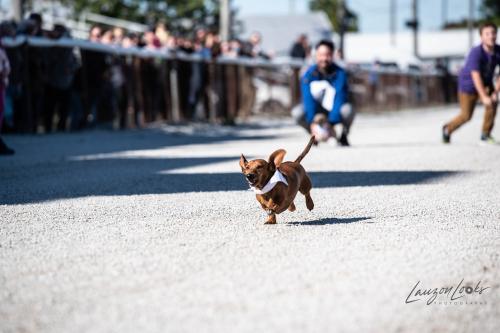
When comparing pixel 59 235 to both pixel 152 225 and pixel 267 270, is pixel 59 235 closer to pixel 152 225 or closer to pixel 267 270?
pixel 152 225

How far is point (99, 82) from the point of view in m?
16.3

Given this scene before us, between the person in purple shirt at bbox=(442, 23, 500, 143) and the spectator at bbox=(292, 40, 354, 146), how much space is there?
176 cm

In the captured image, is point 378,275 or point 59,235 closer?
point 378,275

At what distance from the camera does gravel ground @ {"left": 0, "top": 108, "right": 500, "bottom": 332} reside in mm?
3598

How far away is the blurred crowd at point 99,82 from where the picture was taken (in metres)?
14.6

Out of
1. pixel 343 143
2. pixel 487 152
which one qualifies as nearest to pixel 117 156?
pixel 343 143

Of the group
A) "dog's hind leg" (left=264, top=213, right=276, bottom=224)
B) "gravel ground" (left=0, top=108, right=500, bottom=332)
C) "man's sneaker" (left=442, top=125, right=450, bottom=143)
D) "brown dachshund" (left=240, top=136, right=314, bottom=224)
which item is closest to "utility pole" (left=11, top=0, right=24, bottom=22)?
"gravel ground" (left=0, top=108, right=500, bottom=332)

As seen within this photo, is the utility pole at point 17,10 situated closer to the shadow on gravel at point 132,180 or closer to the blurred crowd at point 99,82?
the blurred crowd at point 99,82

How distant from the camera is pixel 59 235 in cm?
552

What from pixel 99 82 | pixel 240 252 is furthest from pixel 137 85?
pixel 240 252

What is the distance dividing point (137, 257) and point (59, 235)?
946 millimetres

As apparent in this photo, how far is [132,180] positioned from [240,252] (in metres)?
4.14

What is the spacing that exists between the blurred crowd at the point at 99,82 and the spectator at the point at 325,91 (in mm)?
4645

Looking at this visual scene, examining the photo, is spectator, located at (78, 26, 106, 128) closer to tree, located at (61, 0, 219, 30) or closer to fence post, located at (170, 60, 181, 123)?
fence post, located at (170, 60, 181, 123)
